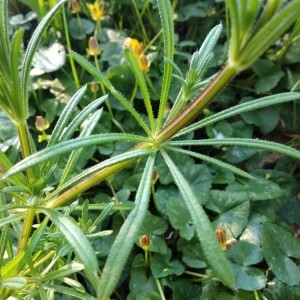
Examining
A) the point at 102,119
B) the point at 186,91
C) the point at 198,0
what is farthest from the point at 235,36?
the point at 198,0

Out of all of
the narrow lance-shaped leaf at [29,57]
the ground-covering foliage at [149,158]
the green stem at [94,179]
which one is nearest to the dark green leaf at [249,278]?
the ground-covering foliage at [149,158]

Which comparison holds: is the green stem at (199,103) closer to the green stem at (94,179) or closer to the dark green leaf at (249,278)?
the green stem at (94,179)

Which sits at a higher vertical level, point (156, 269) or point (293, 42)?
point (293, 42)

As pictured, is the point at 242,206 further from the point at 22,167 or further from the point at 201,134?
the point at 22,167

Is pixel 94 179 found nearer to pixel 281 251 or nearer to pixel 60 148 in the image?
pixel 60 148

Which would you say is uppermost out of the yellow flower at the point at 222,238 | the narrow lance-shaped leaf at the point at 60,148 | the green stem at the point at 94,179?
the narrow lance-shaped leaf at the point at 60,148

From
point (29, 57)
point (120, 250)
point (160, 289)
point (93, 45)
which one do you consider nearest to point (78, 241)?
point (120, 250)

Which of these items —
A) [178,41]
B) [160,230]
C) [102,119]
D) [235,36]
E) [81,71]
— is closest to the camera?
[235,36]

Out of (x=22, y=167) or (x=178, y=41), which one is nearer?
(x=22, y=167)

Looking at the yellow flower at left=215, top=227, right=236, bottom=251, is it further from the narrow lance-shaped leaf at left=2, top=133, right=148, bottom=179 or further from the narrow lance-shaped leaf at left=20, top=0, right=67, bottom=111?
the narrow lance-shaped leaf at left=20, top=0, right=67, bottom=111
